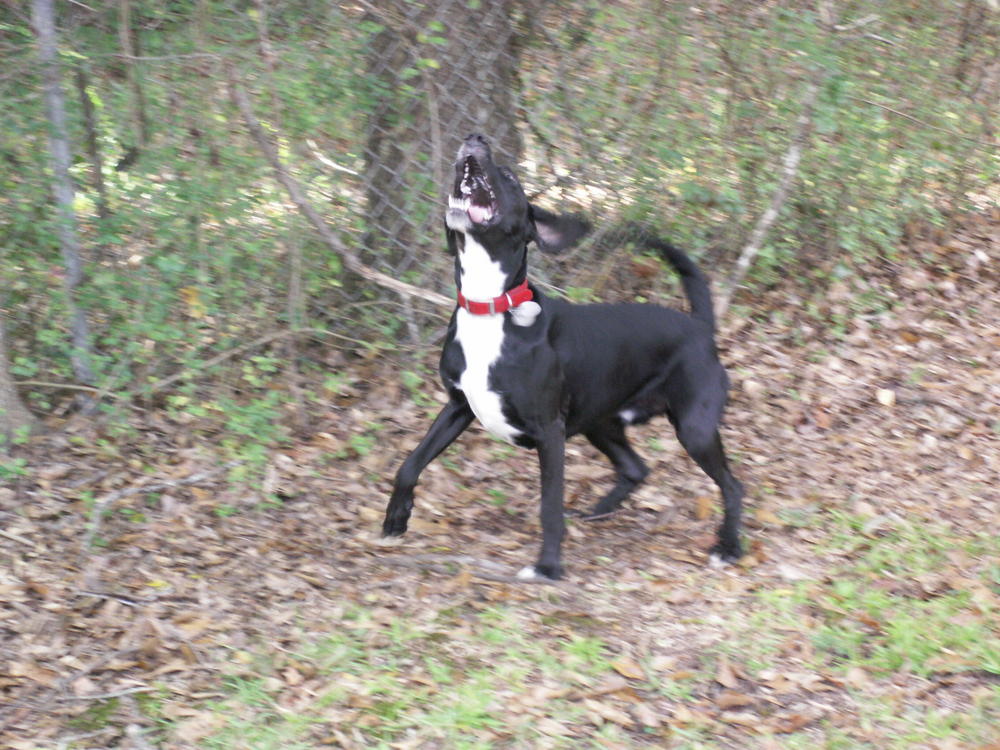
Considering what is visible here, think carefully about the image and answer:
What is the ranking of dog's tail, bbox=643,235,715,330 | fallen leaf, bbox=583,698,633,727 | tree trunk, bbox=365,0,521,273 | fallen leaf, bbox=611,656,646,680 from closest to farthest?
fallen leaf, bbox=583,698,633,727 → fallen leaf, bbox=611,656,646,680 → dog's tail, bbox=643,235,715,330 → tree trunk, bbox=365,0,521,273

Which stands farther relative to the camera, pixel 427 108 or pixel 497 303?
pixel 427 108

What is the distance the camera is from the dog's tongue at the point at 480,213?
391 centimetres

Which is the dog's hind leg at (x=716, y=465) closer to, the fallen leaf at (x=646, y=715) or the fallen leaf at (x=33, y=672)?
the fallen leaf at (x=646, y=715)

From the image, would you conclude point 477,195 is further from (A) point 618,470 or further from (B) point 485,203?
(A) point 618,470

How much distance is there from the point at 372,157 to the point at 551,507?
1.98m

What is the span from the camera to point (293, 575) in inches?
161

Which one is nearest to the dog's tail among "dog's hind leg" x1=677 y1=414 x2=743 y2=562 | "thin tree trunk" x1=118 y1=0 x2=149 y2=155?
"dog's hind leg" x1=677 y1=414 x2=743 y2=562

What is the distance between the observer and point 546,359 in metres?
4.15

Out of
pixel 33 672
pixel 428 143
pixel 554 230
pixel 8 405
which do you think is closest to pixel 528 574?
pixel 554 230

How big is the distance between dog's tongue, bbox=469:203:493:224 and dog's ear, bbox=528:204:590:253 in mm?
237

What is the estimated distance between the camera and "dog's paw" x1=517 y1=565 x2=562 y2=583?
4.11 metres

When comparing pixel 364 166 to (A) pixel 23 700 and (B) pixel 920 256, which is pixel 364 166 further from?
(B) pixel 920 256

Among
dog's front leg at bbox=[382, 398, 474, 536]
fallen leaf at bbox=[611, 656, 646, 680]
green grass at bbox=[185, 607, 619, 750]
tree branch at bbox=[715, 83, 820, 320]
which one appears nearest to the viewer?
green grass at bbox=[185, 607, 619, 750]

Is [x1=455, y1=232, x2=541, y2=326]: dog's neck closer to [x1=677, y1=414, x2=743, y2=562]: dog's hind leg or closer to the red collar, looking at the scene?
the red collar
